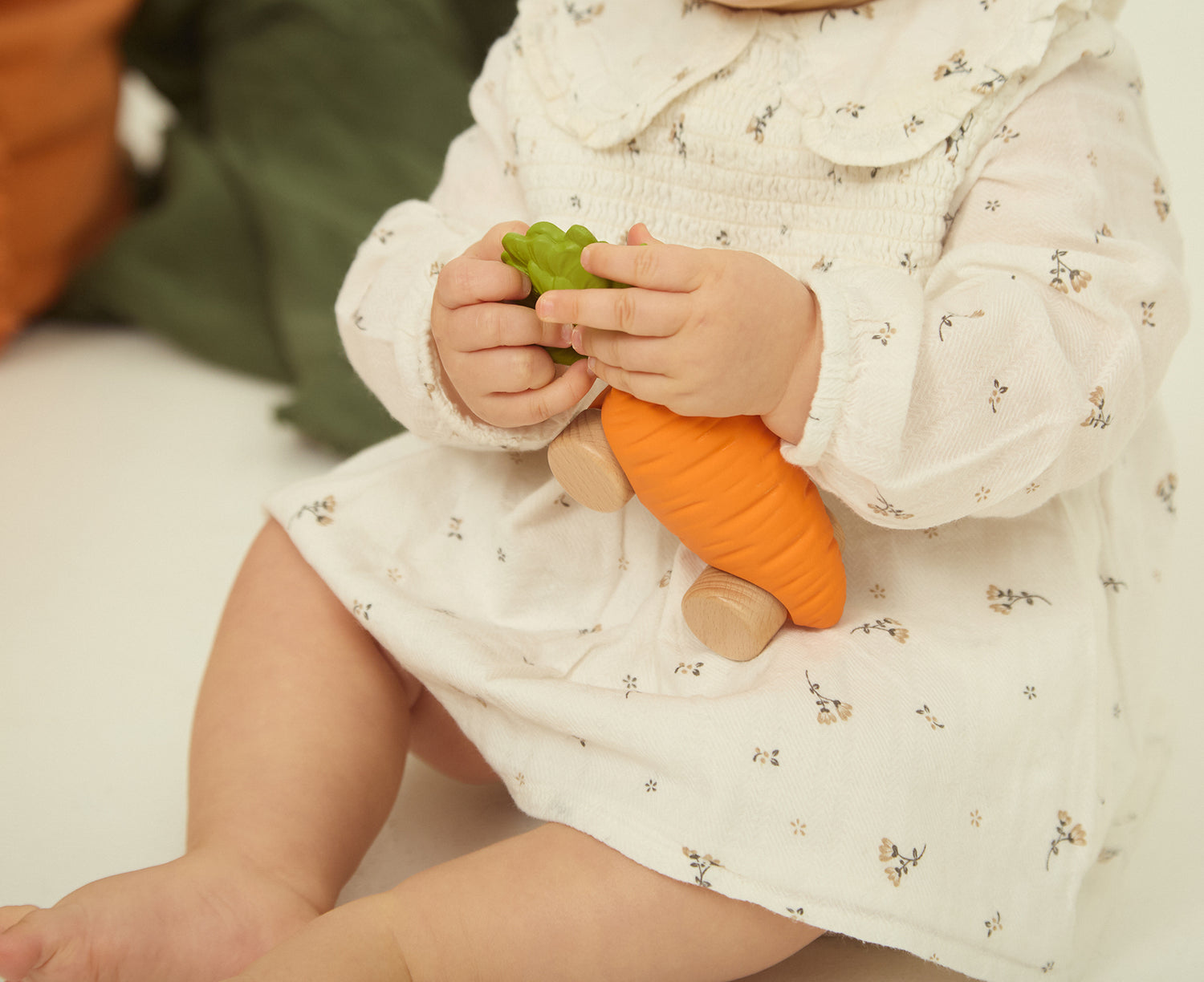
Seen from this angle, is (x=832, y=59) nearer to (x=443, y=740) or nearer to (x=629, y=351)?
(x=629, y=351)

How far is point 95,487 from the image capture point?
0.97 meters

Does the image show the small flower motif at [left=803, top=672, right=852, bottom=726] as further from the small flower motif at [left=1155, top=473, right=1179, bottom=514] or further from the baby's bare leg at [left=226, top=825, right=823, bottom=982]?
the small flower motif at [left=1155, top=473, right=1179, bottom=514]

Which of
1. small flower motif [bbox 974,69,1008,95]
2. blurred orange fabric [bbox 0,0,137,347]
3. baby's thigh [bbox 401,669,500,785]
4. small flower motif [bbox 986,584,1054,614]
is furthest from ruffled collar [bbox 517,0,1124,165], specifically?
blurred orange fabric [bbox 0,0,137,347]

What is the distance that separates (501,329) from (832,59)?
0.87 feet

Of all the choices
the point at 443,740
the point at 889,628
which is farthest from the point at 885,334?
the point at 443,740

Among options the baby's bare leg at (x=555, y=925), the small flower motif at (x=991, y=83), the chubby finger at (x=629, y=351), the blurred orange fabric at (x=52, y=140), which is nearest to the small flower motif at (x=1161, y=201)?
the small flower motif at (x=991, y=83)

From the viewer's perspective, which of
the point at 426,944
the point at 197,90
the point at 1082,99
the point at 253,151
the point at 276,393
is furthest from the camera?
the point at 197,90

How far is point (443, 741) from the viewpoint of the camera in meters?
0.70

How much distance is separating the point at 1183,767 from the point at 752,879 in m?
A: 0.35

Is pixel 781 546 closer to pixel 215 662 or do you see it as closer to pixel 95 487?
pixel 215 662

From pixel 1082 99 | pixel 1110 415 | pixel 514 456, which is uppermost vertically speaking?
pixel 1082 99

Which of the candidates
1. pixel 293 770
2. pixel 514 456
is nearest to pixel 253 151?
pixel 514 456

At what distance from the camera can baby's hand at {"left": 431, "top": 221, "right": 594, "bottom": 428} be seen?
1.81ft

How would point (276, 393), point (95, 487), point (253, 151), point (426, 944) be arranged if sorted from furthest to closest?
point (253, 151)
point (276, 393)
point (95, 487)
point (426, 944)
